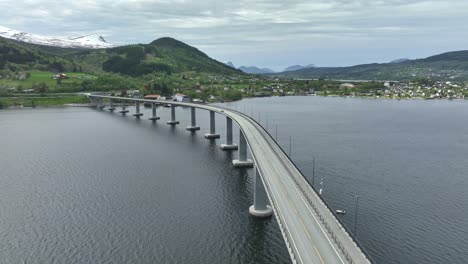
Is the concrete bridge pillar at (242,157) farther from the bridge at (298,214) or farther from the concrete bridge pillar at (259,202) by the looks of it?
the concrete bridge pillar at (259,202)

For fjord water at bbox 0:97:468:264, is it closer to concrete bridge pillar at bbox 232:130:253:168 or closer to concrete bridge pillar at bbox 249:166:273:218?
concrete bridge pillar at bbox 249:166:273:218

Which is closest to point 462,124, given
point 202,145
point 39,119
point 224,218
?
point 202,145

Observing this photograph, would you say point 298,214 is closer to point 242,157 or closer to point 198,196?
point 198,196

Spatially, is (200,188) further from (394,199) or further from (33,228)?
(394,199)

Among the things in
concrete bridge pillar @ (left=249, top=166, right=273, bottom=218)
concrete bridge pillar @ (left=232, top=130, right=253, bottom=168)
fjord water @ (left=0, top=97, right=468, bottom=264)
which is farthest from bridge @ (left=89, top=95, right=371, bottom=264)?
concrete bridge pillar @ (left=232, top=130, right=253, bottom=168)

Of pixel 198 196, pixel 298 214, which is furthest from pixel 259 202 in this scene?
pixel 298 214

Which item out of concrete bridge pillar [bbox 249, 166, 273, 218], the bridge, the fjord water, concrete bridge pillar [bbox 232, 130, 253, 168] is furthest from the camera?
concrete bridge pillar [bbox 232, 130, 253, 168]
